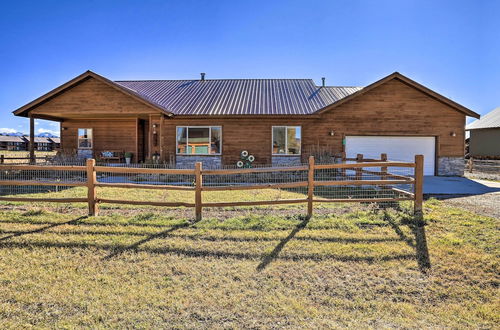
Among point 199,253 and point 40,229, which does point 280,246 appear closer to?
point 199,253

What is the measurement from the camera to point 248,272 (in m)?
3.91

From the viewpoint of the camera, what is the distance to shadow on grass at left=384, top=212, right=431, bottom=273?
4.25 m

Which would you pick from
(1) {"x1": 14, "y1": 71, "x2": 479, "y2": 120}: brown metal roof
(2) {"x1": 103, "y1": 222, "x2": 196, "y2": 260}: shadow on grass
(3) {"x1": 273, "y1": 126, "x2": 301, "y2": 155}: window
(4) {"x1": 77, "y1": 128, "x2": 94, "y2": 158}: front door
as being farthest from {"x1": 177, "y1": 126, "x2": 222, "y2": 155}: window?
(2) {"x1": 103, "y1": 222, "x2": 196, "y2": 260}: shadow on grass

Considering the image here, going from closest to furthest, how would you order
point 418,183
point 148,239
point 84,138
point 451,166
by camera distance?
point 148,239
point 418,183
point 451,166
point 84,138

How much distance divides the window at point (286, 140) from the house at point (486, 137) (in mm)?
16650

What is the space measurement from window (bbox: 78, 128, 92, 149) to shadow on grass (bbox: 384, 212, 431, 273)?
16.3 m

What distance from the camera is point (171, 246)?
4.73 meters

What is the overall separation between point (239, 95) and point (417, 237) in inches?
577

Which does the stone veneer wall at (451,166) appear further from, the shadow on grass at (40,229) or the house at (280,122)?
the shadow on grass at (40,229)

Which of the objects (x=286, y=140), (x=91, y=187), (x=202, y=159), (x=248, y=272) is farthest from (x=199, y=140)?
A: (x=248, y=272)

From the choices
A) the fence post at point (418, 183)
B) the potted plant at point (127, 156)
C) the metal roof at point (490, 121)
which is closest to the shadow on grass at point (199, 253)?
the fence post at point (418, 183)

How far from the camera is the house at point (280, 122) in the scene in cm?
1455

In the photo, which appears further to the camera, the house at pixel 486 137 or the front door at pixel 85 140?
the house at pixel 486 137

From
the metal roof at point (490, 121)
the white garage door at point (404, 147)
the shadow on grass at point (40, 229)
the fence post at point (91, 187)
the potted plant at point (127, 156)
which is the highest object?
the metal roof at point (490, 121)
